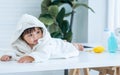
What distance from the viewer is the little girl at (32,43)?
1.46 meters

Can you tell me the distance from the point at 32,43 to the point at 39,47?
6cm

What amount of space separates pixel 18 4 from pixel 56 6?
0.57 meters

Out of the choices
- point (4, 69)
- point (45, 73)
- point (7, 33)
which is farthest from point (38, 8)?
point (4, 69)

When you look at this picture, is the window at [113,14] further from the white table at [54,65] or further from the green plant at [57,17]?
the white table at [54,65]

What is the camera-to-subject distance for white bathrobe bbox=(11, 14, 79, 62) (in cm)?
144

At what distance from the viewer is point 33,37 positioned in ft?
4.93

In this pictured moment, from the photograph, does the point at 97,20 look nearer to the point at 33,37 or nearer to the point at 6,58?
the point at 33,37

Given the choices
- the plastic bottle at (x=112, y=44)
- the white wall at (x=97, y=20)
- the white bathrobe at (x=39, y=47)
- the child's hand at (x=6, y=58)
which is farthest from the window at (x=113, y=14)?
the child's hand at (x=6, y=58)

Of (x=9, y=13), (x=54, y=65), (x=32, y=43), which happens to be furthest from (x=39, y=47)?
(x=9, y=13)

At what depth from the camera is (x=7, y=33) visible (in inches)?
126

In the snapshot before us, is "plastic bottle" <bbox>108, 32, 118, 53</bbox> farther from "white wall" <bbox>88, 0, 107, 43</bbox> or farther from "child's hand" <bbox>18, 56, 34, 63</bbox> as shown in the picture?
"white wall" <bbox>88, 0, 107, 43</bbox>

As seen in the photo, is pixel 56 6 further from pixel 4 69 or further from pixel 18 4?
pixel 4 69

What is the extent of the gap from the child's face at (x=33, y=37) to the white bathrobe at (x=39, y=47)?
3 cm

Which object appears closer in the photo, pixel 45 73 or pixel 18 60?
pixel 18 60
